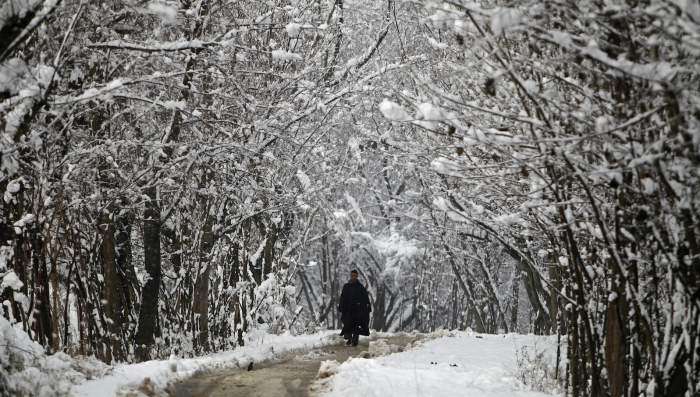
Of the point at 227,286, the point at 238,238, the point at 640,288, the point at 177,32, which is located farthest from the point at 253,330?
the point at 640,288

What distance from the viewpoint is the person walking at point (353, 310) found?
50.6 ft

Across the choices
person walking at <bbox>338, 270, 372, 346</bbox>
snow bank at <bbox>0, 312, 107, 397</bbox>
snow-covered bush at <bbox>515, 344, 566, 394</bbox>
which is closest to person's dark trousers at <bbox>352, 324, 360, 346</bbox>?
person walking at <bbox>338, 270, 372, 346</bbox>

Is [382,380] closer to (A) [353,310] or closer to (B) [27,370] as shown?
(B) [27,370]

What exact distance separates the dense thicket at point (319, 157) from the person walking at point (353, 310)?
1.77 metres

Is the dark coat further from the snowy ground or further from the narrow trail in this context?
the snowy ground

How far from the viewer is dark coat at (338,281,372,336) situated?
15406 millimetres

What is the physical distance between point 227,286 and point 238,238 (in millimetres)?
1074

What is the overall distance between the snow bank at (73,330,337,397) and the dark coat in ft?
5.38

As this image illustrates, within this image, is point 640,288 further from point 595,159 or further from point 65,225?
point 65,225

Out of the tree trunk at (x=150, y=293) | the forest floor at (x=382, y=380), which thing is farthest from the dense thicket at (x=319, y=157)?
the forest floor at (x=382, y=380)

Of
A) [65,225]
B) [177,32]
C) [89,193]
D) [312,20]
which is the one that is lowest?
[65,225]

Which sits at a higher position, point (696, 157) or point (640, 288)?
point (696, 157)

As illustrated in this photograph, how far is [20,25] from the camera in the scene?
157 inches

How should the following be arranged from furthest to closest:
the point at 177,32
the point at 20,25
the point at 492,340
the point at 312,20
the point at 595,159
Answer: the point at 492,340 < the point at 312,20 < the point at 177,32 < the point at 595,159 < the point at 20,25
